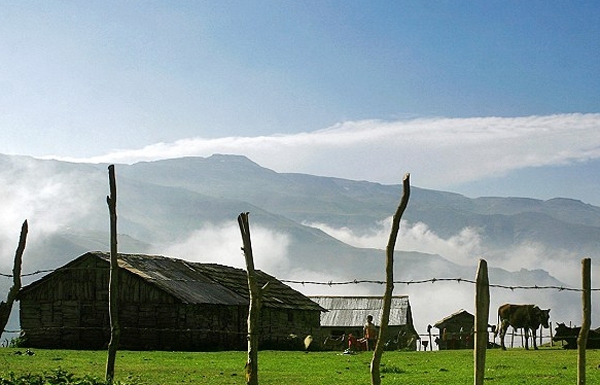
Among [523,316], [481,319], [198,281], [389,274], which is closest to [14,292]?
[389,274]

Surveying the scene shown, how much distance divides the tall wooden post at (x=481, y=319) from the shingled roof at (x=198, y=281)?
122 ft

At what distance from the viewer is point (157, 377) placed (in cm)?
2733

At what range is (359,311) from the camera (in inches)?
3462

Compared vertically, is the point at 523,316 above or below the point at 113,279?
below

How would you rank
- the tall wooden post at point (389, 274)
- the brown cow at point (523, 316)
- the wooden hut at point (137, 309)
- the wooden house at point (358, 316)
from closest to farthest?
the tall wooden post at point (389, 274) < the wooden hut at point (137, 309) < the brown cow at point (523, 316) < the wooden house at point (358, 316)

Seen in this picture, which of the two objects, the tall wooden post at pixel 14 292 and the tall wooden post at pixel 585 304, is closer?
the tall wooden post at pixel 585 304

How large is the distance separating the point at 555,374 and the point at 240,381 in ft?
33.0

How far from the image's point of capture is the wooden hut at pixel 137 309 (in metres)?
54.5

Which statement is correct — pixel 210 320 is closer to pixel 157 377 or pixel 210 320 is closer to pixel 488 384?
pixel 157 377

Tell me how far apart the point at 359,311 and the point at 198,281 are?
100.0 ft

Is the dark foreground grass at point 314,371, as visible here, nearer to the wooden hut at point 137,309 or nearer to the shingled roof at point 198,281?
the wooden hut at point 137,309

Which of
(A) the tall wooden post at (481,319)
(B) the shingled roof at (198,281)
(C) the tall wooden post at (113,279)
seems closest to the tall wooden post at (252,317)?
(C) the tall wooden post at (113,279)

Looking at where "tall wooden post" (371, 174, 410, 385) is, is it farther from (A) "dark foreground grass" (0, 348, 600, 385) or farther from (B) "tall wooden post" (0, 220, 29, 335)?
(B) "tall wooden post" (0, 220, 29, 335)

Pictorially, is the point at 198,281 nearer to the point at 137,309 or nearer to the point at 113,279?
the point at 137,309
